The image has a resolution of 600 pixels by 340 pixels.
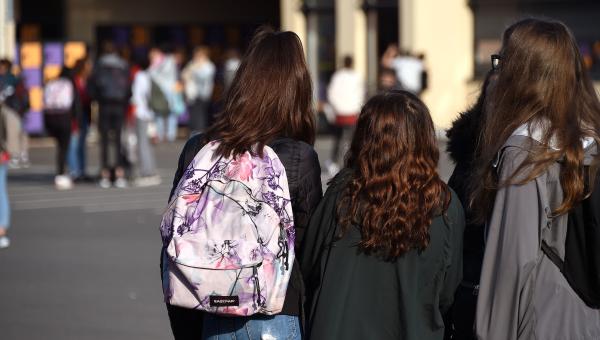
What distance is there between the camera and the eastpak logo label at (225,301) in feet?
11.9

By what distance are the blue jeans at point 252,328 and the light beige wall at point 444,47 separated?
19.3 meters

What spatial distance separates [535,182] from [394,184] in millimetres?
443

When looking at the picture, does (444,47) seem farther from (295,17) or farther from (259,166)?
(259,166)

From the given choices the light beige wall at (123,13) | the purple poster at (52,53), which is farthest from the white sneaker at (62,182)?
the light beige wall at (123,13)

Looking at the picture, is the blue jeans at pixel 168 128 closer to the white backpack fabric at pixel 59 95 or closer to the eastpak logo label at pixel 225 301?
the white backpack fabric at pixel 59 95

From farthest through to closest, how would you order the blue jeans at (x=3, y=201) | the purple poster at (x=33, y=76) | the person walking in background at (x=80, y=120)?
1. the purple poster at (x=33, y=76)
2. the person walking in background at (x=80, y=120)
3. the blue jeans at (x=3, y=201)

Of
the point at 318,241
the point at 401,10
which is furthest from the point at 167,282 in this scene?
the point at 401,10

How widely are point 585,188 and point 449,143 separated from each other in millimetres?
725

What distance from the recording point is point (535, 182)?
11.8 feet

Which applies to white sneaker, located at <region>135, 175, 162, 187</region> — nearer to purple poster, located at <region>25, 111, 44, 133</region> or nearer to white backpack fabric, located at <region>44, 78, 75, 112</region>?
white backpack fabric, located at <region>44, 78, 75, 112</region>

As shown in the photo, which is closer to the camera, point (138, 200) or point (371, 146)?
point (371, 146)

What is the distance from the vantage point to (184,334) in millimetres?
4070

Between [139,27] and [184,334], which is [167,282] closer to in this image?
[184,334]

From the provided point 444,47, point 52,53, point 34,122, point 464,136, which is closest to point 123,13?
point 52,53
